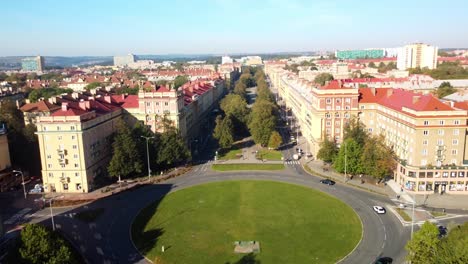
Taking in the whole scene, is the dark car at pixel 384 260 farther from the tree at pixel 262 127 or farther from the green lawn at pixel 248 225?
the tree at pixel 262 127

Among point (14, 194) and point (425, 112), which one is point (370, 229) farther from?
point (14, 194)

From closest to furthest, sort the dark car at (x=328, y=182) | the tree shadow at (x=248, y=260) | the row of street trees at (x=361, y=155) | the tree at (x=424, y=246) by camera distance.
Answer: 1. the tree at (x=424, y=246)
2. the tree shadow at (x=248, y=260)
3. the row of street trees at (x=361, y=155)
4. the dark car at (x=328, y=182)

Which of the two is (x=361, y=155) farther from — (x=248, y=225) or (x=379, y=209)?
(x=248, y=225)

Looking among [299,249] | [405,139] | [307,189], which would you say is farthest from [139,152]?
[405,139]

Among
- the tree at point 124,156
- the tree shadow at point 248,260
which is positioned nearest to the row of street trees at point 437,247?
the tree shadow at point 248,260

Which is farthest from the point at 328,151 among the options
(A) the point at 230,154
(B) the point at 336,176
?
(A) the point at 230,154

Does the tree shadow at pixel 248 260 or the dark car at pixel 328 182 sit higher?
the tree shadow at pixel 248 260

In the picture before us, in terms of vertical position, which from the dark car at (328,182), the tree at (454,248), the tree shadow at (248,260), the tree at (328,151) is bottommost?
the dark car at (328,182)
